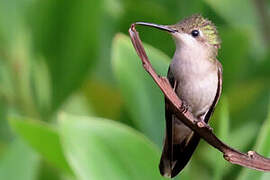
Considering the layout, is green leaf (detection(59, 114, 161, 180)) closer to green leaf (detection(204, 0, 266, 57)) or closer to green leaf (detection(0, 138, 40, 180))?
green leaf (detection(0, 138, 40, 180))

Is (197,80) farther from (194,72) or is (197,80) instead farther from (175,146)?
(175,146)

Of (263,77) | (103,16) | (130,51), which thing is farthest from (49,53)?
(263,77)

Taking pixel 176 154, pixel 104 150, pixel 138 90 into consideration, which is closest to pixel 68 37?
pixel 138 90

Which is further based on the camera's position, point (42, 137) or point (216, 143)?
point (42, 137)

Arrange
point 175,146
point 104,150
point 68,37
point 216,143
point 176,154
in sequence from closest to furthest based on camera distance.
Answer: point 216,143 → point 104,150 → point 176,154 → point 175,146 → point 68,37

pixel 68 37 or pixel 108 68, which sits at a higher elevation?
pixel 68 37

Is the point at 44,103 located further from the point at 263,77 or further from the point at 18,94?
the point at 263,77

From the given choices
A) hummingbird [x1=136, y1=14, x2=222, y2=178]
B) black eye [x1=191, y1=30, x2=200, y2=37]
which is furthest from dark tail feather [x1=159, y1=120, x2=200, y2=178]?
black eye [x1=191, y1=30, x2=200, y2=37]
